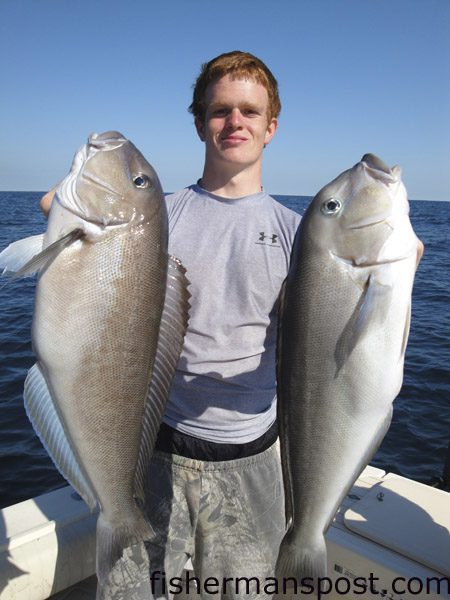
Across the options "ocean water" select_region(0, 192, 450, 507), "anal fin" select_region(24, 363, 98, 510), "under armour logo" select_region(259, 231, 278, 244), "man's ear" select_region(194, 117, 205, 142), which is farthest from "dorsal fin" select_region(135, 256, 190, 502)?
"ocean water" select_region(0, 192, 450, 507)

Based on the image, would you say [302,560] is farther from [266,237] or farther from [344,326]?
[266,237]

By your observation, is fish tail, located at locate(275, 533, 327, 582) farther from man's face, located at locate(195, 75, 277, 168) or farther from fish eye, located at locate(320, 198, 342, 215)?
man's face, located at locate(195, 75, 277, 168)

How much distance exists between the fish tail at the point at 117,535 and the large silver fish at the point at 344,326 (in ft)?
2.31

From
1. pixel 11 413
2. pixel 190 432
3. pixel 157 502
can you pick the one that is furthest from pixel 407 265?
pixel 11 413

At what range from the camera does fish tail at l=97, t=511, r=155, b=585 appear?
2.25 m

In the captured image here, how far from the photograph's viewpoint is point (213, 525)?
110 inches

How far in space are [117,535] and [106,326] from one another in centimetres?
94

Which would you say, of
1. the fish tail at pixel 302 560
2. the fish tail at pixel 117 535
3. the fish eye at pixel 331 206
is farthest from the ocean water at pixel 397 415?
the fish eye at pixel 331 206

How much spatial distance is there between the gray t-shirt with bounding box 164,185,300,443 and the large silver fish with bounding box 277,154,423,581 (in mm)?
462

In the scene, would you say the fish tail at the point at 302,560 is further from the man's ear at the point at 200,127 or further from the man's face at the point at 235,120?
the man's ear at the point at 200,127

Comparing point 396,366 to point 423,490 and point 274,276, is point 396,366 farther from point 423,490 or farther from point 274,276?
point 423,490

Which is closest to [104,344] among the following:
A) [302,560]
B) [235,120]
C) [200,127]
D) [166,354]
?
[166,354]

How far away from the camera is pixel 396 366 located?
2082 millimetres

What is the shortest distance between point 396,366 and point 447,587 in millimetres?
1964
